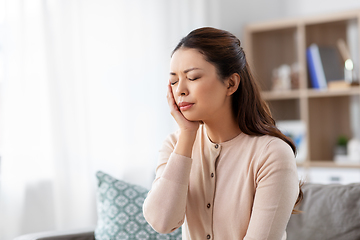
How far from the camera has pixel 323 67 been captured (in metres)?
3.23

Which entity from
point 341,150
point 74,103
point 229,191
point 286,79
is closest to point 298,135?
point 341,150

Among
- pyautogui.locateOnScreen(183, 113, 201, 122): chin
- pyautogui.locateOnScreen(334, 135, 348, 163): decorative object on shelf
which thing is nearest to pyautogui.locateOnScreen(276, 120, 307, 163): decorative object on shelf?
pyautogui.locateOnScreen(334, 135, 348, 163): decorative object on shelf

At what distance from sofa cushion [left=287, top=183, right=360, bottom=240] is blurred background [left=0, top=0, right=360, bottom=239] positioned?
45.1 inches

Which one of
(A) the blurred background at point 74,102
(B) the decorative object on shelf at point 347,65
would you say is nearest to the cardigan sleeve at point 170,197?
(A) the blurred background at point 74,102

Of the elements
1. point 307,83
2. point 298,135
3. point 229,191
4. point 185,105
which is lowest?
point 298,135

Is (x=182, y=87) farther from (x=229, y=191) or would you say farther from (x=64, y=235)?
(x=64, y=235)

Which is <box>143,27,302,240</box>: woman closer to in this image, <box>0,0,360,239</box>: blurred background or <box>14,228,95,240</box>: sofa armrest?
<box>14,228,95,240</box>: sofa armrest

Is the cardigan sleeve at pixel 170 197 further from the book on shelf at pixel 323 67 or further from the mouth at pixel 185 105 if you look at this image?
the book on shelf at pixel 323 67

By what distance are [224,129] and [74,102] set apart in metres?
1.15

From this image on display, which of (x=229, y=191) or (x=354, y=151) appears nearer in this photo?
(x=229, y=191)

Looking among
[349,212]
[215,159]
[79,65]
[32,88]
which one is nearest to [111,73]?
[79,65]

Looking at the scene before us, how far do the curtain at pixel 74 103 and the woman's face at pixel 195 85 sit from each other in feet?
3.44

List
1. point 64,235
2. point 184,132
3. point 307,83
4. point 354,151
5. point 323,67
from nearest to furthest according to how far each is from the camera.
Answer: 1. point 184,132
2. point 64,235
3. point 354,151
4. point 323,67
5. point 307,83

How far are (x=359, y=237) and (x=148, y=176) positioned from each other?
1.42m
